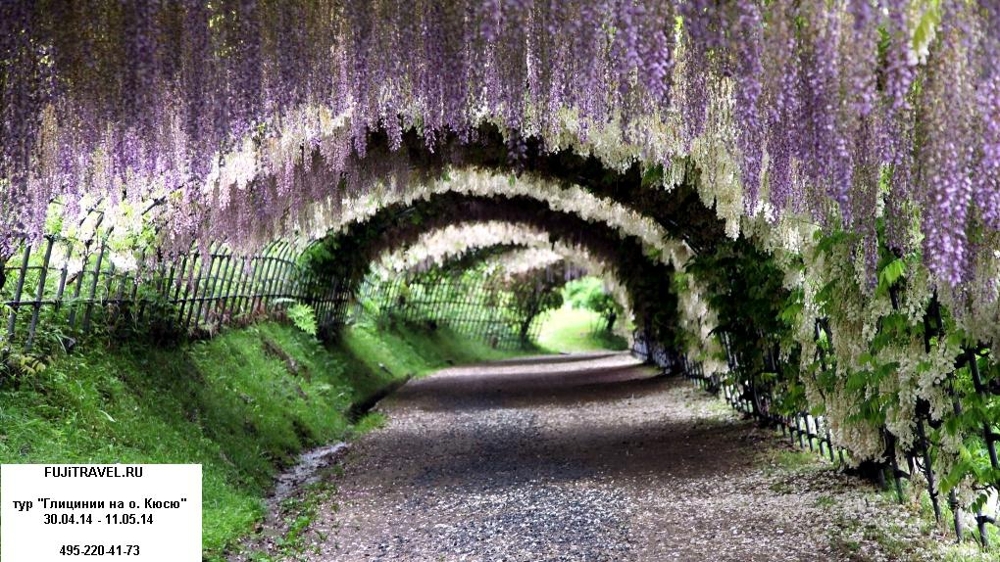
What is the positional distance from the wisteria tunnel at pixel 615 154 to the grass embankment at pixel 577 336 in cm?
2388

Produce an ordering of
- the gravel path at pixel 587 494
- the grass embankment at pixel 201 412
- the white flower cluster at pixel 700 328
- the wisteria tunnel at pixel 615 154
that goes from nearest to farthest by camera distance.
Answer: the wisteria tunnel at pixel 615 154, the gravel path at pixel 587 494, the grass embankment at pixel 201 412, the white flower cluster at pixel 700 328

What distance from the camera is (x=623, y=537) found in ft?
18.7

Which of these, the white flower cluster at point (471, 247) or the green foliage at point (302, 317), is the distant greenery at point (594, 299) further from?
the green foliage at point (302, 317)

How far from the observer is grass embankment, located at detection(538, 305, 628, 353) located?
3350 cm

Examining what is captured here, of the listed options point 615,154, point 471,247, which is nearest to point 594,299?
point 471,247

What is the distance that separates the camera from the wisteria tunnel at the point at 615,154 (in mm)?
2760

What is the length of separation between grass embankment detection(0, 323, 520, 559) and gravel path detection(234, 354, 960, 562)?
61 cm

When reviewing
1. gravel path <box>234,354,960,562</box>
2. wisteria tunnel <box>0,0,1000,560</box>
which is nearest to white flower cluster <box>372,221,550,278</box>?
gravel path <box>234,354,960,562</box>

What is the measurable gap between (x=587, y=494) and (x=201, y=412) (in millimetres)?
3156

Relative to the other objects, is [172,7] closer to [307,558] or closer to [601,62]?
[601,62]

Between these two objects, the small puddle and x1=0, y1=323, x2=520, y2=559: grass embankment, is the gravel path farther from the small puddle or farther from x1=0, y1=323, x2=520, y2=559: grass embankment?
x1=0, y1=323, x2=520, y2=559: grass embankment

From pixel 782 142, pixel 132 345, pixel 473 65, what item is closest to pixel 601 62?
pixel 473 65

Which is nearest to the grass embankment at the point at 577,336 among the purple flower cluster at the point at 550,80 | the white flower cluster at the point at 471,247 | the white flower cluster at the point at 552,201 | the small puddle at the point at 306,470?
the white flower cluster at the point at 471,247

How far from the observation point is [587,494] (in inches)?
278
